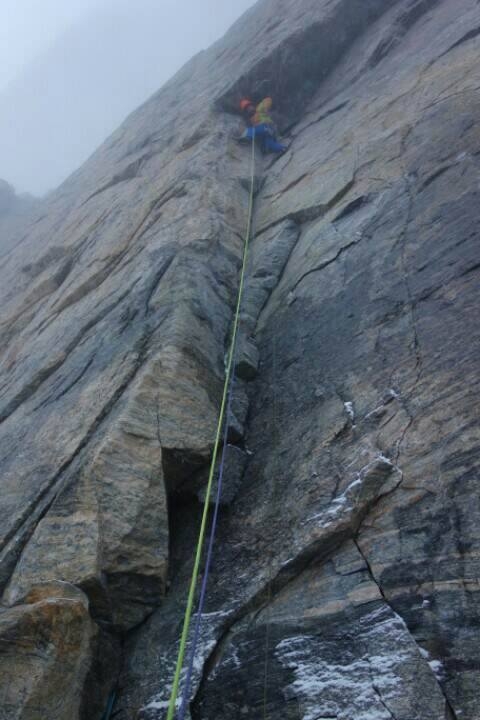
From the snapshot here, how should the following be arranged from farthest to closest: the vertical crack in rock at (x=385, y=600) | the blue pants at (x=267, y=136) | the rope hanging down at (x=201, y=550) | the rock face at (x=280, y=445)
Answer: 1. the blue pants at (x=267, y=136)
2. the rock face at (x=280, y=445)
3. the rope hanging down at (x=201, y=550)
4. the vertical crack in rock at (x=385, y=600)

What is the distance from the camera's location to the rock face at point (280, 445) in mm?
3219

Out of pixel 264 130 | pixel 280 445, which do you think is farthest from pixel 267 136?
pixel 280 445

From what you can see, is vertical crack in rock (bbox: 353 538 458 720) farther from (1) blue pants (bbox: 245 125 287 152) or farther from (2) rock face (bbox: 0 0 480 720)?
(1) blue pants (bbox: 245 125 287 152)

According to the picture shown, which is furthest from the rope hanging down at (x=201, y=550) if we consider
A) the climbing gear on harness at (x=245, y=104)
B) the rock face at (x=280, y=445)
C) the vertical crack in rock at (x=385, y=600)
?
the climbing gear on harness at (x=245, y=104)

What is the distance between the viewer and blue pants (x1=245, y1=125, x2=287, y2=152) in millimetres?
11320

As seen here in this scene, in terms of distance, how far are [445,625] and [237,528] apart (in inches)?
69.8

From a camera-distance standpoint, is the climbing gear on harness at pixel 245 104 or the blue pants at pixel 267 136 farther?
the climbing gear on harness at pixel 245 104

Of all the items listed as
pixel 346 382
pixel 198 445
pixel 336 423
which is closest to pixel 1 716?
pixel 198 445

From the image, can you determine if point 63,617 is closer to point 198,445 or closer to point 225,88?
point 198,445

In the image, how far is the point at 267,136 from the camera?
1143 centimetres

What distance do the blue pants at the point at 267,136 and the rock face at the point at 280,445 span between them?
248 centimetres

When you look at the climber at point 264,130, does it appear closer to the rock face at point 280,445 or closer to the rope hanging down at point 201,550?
the rock face at point 280,445

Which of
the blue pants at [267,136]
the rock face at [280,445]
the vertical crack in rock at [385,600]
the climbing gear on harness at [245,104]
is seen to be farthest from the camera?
the climbing gear on harness at [245,104]

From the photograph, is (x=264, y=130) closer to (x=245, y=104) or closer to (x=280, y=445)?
(x=245, y=104)
